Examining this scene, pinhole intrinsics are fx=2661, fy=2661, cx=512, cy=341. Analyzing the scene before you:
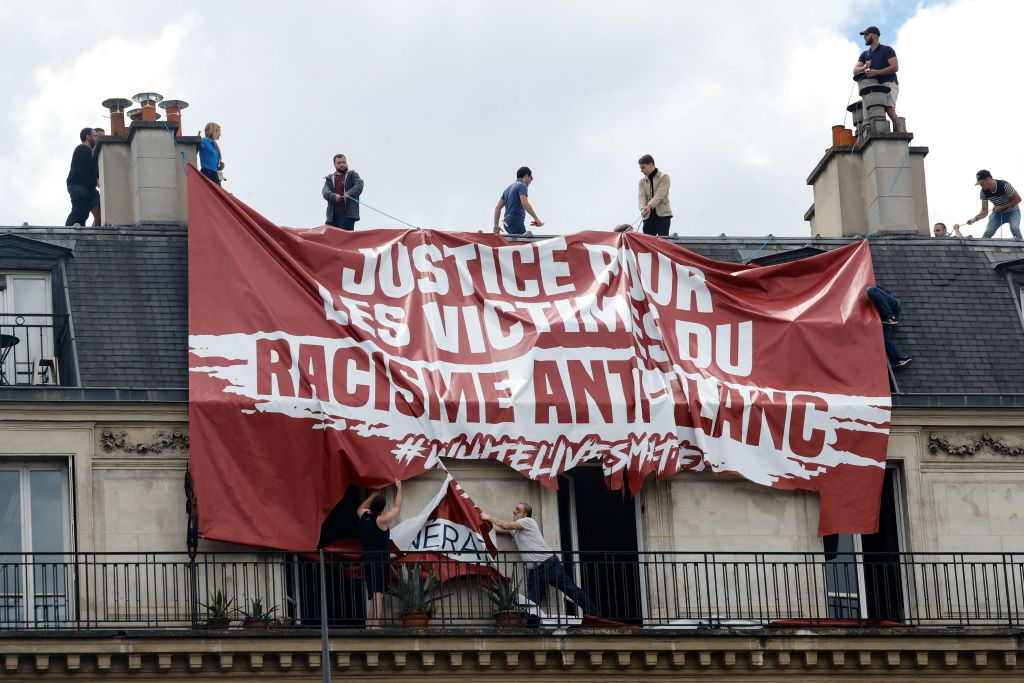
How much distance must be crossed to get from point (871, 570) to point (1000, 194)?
23.3ft

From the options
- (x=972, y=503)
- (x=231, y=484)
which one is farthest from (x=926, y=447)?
(x=231, y=484)

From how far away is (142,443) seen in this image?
30953mm

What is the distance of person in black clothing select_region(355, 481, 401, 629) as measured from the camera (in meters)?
30.4

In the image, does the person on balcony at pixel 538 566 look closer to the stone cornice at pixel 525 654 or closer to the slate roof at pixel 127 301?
the stone cornice at pixel 525 654

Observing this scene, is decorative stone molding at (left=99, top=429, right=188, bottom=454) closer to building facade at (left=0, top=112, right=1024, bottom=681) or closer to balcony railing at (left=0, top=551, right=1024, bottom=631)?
building facade at (left=0, top=112, right=1024, bottom=681)

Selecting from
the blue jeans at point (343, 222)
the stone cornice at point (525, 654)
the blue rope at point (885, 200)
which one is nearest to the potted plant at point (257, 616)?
the stone cornice at point (525, 654)

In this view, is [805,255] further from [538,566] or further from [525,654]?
[525,654]

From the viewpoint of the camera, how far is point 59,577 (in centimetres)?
3020

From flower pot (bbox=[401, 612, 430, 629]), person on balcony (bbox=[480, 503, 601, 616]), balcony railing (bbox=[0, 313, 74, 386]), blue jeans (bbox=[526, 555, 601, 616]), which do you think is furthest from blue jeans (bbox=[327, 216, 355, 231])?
flower pot (bbox=[401, 612, 430, 629])

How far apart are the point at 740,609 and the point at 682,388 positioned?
9.18ft

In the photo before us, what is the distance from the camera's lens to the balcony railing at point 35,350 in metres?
31.6

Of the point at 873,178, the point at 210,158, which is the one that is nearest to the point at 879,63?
the point at 873,178

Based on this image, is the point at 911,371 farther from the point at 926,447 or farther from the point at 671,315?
the point at 671,315

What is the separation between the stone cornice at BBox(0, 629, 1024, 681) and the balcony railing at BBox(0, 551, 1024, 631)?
416mm
